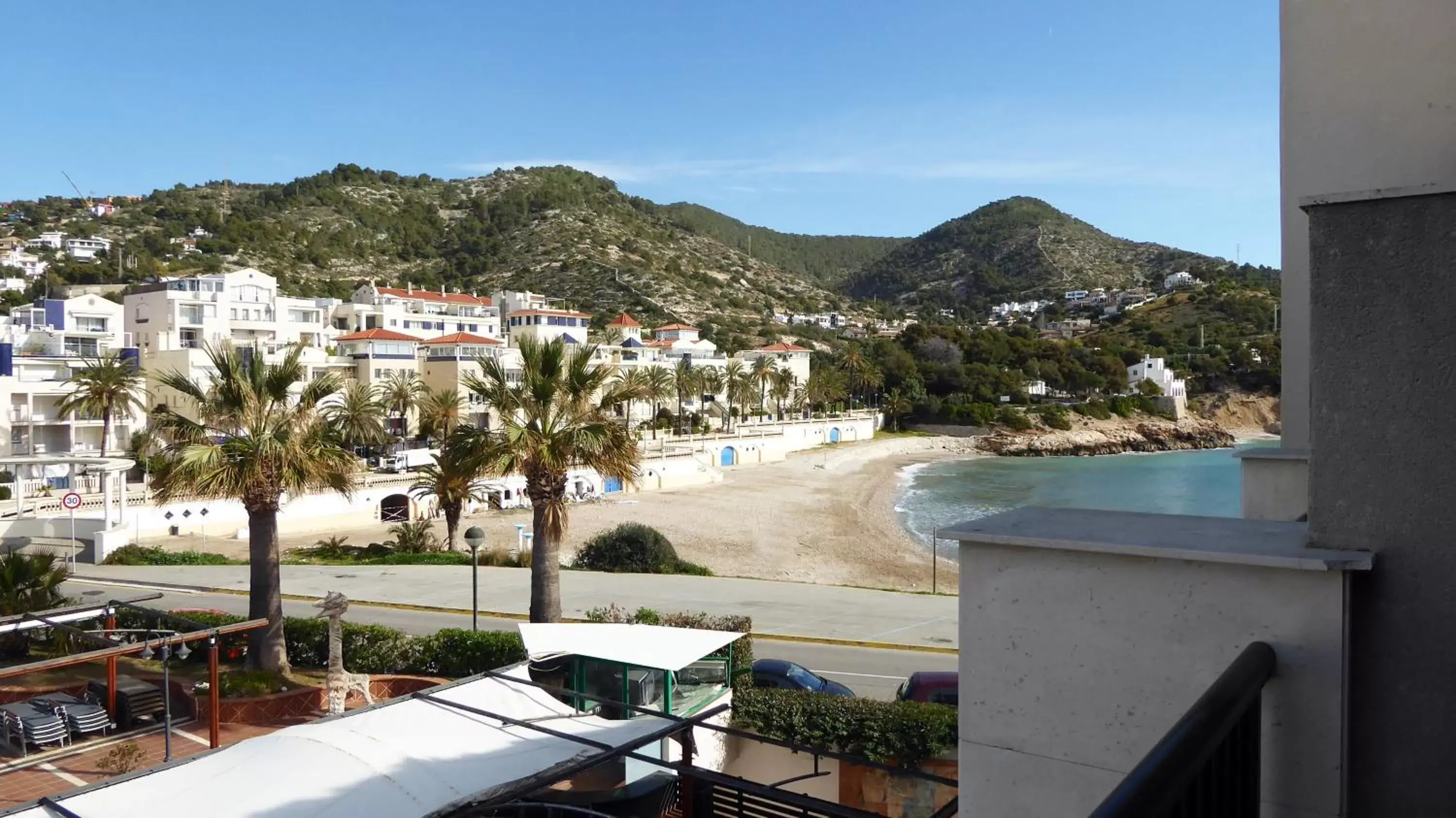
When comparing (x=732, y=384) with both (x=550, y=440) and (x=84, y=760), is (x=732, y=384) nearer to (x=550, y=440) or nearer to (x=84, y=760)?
(x=550, y=440)

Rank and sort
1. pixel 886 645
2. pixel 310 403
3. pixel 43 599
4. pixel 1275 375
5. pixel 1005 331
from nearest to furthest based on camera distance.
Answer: pixel 310 403
pixel 43 599
pixel 886 645
pixel 1275 375
pixel 1005 331

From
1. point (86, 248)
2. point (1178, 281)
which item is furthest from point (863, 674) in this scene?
point (1178, 281)

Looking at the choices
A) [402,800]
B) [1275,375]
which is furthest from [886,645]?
[1275,375]

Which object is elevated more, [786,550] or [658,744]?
[658,744]

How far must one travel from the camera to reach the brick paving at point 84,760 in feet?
32.4

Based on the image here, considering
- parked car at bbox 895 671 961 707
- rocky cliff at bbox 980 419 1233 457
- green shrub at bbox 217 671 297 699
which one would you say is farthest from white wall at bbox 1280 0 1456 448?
rocky cliff at bbox 980 419 1233 457

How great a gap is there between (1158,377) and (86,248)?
13589 centimetres

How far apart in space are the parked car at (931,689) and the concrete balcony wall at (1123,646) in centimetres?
948

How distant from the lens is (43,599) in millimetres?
15273

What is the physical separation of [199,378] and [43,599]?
1666 inches

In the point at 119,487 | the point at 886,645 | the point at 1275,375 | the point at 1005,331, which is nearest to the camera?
the point at 886,645

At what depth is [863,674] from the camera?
15.0 metres

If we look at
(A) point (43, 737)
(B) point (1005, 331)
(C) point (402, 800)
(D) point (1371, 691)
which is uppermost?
(B) point (1005, 331)

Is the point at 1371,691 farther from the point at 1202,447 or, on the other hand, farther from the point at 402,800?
the point at 1202,447
